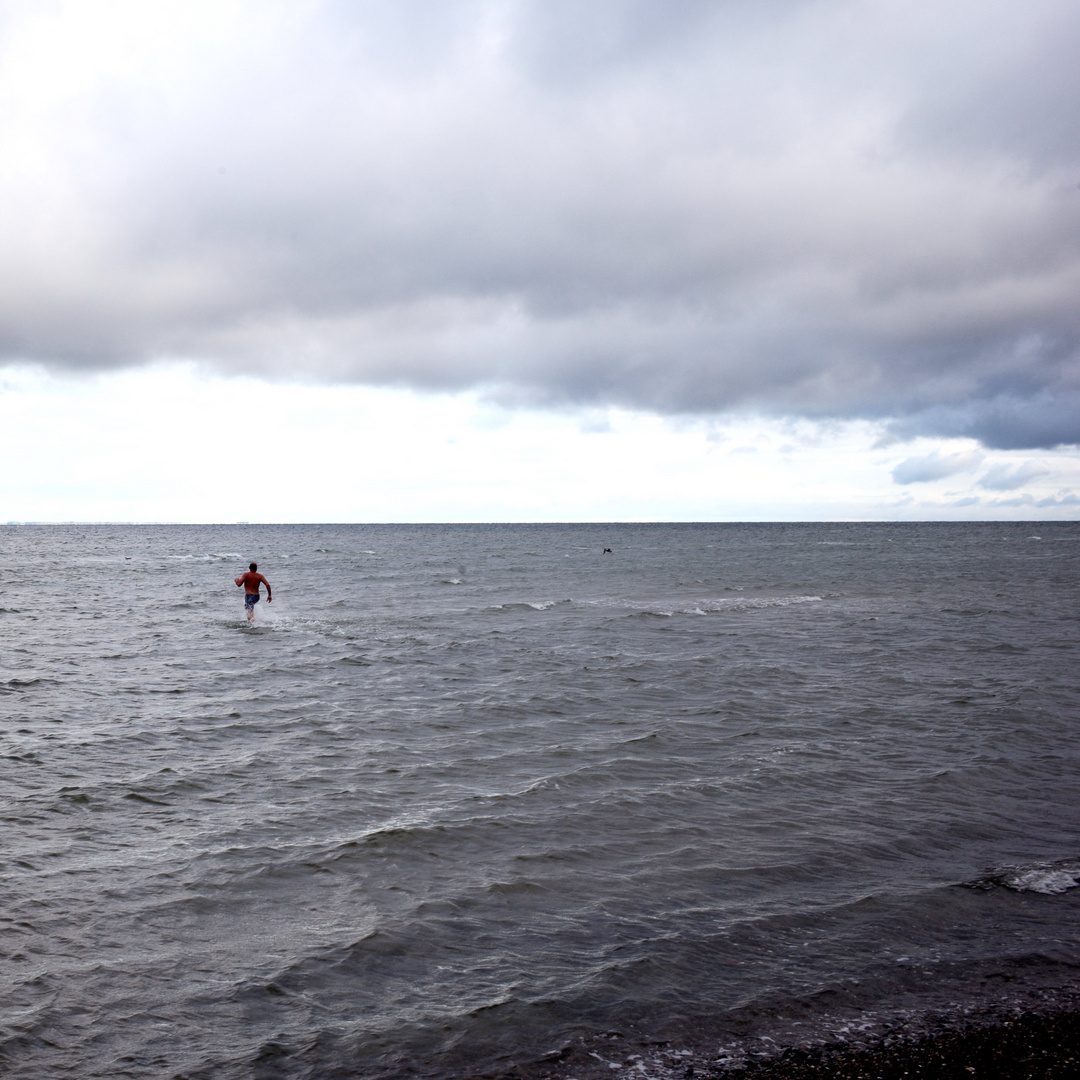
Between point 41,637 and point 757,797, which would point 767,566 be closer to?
point 41,637

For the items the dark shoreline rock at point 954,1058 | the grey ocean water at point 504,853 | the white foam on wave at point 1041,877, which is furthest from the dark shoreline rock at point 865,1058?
the white foam on wave at point 1041,877

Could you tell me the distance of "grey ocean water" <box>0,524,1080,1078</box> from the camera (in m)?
6.36

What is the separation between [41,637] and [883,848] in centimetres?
2814

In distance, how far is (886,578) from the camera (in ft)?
189

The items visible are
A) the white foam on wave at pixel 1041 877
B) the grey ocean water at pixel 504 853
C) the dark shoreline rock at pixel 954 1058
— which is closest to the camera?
the dark shoreline rock at pixel 954 1058

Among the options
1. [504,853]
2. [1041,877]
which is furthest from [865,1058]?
[504,853]

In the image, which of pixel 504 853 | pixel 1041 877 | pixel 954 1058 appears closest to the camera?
pixel 954 1058

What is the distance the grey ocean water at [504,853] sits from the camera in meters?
6.36

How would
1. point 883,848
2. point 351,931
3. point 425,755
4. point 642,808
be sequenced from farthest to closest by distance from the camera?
point 425,755
point 642,808
point 883,848
point 351,931

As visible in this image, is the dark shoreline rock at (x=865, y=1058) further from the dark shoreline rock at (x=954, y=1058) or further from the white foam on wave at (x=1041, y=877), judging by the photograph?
the white foam on wave at (x=1041, y=877)

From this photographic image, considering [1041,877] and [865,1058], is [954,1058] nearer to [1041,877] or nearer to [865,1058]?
[865,1058]

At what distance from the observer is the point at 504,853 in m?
9.55

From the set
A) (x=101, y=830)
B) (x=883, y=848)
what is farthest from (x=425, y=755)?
(x=883, y=848)

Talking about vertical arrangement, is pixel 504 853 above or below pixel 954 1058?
below
